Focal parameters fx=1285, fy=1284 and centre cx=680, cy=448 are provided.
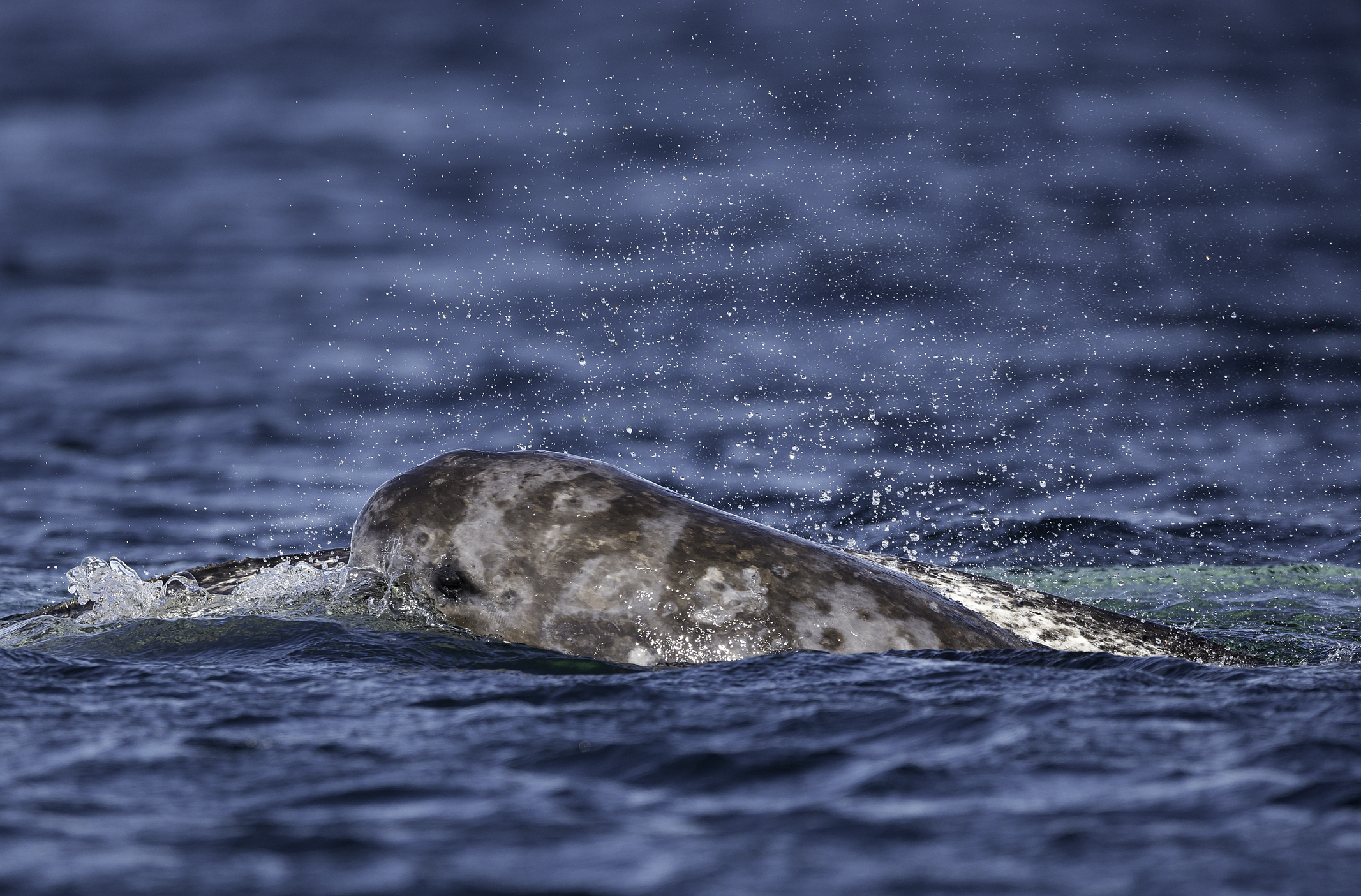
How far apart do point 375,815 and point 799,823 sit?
1065 millimetres

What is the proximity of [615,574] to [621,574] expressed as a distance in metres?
0.03

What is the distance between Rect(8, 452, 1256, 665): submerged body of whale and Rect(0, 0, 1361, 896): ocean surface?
260mm

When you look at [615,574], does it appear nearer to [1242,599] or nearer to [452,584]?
[452,584]

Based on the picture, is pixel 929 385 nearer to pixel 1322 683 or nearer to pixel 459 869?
pixel 1322 683

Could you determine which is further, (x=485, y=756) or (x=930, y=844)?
(x=485, y=756)

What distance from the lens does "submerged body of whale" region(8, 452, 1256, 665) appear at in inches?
210

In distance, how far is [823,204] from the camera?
680 inches

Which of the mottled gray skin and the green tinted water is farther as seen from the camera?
the green tinted water

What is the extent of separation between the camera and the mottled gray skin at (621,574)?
5328 mm

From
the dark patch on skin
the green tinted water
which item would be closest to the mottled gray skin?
the dark patch on skin

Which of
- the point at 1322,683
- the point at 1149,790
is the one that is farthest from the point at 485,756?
the point at 1322,683

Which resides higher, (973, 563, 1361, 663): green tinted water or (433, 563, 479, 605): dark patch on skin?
(433, 563, 479, 605): dark patch on skin

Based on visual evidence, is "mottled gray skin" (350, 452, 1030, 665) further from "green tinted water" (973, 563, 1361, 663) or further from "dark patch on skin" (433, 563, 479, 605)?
"green tinted water" (973, 563, 1361, 663)

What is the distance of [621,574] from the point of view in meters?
5.44
